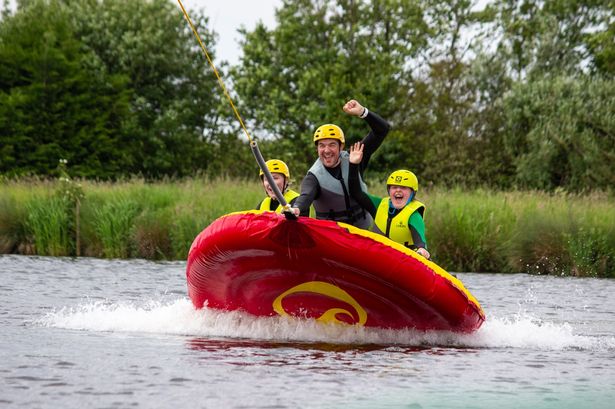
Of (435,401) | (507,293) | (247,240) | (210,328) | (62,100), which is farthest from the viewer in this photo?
(62,100)

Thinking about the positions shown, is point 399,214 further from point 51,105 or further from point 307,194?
point 51,105

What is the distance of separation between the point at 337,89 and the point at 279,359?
80.0ft

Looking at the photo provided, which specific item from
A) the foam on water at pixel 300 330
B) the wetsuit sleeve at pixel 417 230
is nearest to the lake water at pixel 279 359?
the foam on water at pixel 300 330

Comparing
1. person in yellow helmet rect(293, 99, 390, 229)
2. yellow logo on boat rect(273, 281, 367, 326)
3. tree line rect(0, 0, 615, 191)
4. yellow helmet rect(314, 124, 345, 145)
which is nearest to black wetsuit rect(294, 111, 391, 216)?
person in yellow helmet rect(293, 99, 390, 229)

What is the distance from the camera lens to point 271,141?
34.8 metres

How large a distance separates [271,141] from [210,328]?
26.0 meters

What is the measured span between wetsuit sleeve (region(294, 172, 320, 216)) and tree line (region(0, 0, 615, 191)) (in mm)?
20805

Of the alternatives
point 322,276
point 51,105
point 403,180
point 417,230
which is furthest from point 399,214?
point 51,105

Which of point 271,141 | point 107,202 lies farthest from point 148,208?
point 271,141

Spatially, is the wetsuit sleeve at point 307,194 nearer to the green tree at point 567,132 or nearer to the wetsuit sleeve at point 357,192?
the wetsuit sleeve at point 357,192

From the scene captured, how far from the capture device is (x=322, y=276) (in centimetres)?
802

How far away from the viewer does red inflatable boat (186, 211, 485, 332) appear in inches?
303

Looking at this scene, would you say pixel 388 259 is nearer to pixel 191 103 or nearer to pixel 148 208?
pixel 148 208

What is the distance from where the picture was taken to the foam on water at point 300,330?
857 centimetres
